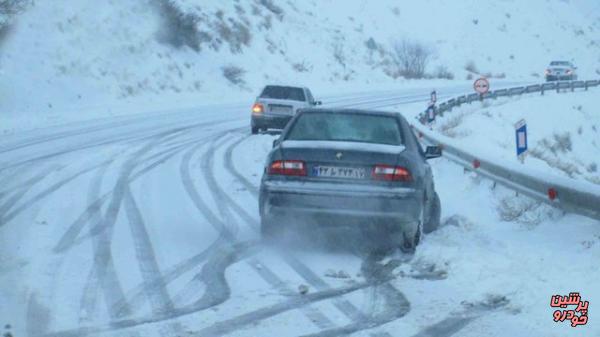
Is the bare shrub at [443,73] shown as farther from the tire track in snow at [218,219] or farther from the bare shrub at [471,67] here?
the tire track in snow at [218,219]

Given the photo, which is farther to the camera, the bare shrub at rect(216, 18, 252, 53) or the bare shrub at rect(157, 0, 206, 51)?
the bare shrub at rect(216, 18, 252, 53)

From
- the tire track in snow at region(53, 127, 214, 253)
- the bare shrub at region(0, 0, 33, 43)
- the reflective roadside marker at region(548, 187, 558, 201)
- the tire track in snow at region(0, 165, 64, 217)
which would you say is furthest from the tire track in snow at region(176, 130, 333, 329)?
the bare shrub at region(0, 0, 33, 43)

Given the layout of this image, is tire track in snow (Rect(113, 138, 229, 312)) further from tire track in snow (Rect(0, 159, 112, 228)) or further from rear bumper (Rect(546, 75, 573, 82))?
rear bumper (Rect(546, 75, 573, 82))

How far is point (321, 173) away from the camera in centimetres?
861

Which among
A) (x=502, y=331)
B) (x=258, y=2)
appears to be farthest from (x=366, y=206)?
(x=258, y=2)

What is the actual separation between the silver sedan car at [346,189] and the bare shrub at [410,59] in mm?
50730

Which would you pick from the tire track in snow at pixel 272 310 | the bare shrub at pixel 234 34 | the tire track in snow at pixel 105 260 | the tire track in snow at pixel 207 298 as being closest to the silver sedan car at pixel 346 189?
the tire track in snow at pixel 207 298

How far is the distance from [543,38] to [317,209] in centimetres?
7925

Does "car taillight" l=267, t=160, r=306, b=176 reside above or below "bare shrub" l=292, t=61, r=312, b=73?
above

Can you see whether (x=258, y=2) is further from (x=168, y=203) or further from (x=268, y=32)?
(x=168, y=203)

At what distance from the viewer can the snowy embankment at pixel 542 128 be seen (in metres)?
24.4

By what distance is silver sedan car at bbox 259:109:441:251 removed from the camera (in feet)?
27.7

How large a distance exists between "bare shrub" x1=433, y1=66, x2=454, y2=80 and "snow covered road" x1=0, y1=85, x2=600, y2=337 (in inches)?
1995

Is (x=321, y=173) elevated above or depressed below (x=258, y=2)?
below
